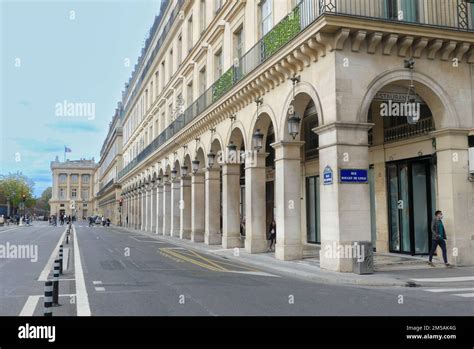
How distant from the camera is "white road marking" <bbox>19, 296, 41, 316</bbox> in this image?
Result: 8.51m

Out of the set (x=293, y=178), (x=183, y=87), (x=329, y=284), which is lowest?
(x=329, y=284)

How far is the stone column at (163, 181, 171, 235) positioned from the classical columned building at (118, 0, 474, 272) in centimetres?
1227

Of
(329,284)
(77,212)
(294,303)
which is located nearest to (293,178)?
(329,284)

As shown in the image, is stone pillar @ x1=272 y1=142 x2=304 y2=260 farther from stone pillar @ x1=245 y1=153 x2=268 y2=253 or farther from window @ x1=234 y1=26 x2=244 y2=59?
window @ x1=234 y1=26 x2=244 y2=59

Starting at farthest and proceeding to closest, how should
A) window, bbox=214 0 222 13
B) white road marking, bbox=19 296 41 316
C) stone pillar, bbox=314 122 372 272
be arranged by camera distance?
window, bbox=214 0 222 13
stone pillar, bbox=314 122 372 272
white road marking, bbox=19 296 41 316

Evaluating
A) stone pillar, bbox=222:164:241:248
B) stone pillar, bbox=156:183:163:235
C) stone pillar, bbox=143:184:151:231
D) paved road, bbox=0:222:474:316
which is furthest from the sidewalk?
stone pillar, bbox=143:184:151:231

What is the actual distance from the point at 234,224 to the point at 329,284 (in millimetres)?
11537

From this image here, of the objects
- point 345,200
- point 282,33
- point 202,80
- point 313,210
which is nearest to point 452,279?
point 345,200

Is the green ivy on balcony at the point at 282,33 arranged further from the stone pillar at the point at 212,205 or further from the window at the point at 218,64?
the stone pillar at the point at 212,205

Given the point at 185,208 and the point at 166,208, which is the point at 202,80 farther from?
the point at 166,208

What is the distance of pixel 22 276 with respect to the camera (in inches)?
533

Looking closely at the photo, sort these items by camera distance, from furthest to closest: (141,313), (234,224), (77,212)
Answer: (77,212)
(234,224)
(141,313)

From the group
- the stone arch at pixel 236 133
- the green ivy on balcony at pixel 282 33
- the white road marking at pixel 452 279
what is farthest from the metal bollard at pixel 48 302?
the stone arch at pixel 236 133
